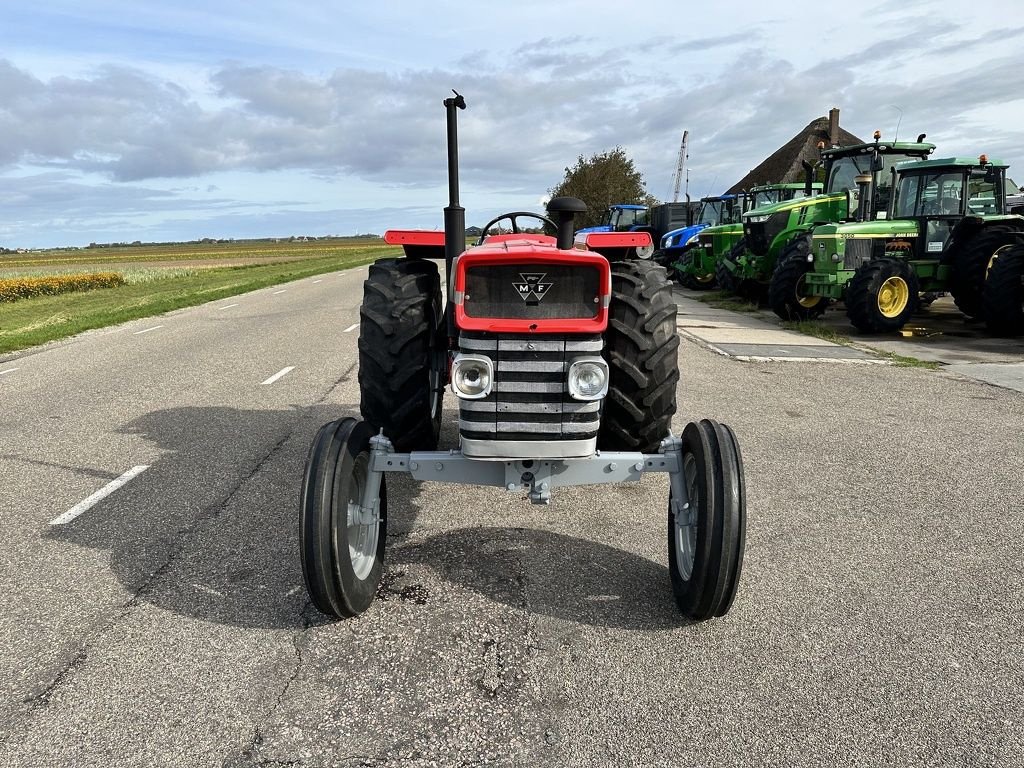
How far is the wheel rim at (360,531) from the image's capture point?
3.48 m

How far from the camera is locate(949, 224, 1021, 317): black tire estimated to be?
12.1 metres

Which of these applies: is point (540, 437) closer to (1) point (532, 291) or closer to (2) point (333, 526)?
(1) point (532, 291)

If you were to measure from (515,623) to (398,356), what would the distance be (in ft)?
4.92

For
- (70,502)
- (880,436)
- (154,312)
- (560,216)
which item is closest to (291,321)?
(154,312)

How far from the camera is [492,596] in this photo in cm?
364

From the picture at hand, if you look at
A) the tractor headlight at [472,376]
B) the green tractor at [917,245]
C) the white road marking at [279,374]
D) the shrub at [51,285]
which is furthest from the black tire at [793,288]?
the shrub at [51,285]

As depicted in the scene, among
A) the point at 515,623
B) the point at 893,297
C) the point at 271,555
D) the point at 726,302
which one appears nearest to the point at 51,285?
the point at 726,302

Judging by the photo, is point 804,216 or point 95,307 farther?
point 95,307

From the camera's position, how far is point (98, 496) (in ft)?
16.7

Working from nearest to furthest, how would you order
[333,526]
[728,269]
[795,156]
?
1. [333,526]
2. [728,269]
3. [795,156]

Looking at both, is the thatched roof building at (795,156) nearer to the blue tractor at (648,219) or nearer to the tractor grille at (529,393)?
the blue tractor at (648,219)

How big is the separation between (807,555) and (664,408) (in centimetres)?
105

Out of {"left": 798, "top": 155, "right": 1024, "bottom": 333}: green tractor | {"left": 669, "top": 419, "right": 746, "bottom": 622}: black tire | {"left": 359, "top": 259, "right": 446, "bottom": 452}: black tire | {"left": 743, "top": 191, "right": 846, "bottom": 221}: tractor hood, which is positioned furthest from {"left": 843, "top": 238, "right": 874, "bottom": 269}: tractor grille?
{"left": 669, "top": 419, "right": 746, "bottom": 622}: black tire

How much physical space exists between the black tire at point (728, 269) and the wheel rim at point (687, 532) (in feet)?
51.2
